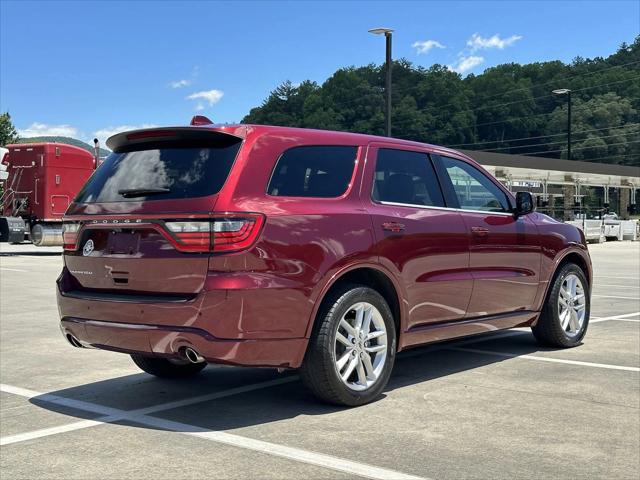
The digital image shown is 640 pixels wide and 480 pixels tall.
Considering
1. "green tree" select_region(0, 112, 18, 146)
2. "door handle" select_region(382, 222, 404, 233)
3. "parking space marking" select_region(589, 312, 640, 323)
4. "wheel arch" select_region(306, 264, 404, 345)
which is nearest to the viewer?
"wheel arch" select_region(306, 264, 404, 345)

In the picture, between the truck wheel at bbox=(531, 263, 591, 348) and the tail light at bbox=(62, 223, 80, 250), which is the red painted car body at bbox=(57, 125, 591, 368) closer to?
the tail light at bbox=(62, 223, 80, 250)

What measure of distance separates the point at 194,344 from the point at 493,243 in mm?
3005

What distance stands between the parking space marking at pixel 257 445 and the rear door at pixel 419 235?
64.4 inches

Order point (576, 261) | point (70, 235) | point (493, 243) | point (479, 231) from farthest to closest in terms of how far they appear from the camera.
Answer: point (576, 261), point (493, 243), point (479, 231), point (70, 235)

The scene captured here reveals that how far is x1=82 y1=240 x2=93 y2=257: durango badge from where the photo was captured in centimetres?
523

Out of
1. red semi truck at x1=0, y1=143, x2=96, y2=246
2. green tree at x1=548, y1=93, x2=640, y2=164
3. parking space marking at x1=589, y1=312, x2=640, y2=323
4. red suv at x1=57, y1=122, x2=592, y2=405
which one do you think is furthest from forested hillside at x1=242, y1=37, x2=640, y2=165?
red suv at x1=57, y1=122, x2=592, y2=405

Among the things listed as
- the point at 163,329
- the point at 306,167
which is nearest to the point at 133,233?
the point at 163,329

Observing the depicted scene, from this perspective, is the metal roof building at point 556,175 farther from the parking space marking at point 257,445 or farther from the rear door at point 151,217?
the parking space marking at point 257,445

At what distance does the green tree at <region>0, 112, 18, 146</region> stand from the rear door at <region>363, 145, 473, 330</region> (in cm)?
5548

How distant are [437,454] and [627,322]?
19.7 feet

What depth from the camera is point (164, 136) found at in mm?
5152

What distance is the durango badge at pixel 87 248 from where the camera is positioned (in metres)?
5.23

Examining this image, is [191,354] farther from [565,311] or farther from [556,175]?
[556,175]

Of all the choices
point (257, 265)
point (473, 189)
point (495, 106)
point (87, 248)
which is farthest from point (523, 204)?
point (495, 106)
